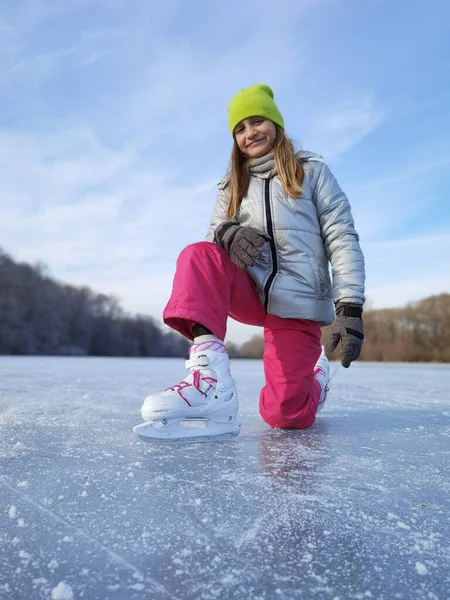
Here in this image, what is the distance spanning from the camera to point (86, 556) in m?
0.57

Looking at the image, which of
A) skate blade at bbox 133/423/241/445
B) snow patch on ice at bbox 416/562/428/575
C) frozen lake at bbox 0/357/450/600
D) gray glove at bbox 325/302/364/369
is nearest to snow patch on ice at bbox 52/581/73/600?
frozen lake at bbox 0/357/450/600

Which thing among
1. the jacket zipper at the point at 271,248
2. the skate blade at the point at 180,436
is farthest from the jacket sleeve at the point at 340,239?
the skate blade at the point at 180,436

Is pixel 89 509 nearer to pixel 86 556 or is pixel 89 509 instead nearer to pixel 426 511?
pixel 86 556

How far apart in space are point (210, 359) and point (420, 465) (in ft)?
1.80

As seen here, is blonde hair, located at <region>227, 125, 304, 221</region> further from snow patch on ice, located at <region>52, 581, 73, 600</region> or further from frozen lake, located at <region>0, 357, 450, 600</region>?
snow patch on ice, located at <region>52, 581, 73, 600</region>

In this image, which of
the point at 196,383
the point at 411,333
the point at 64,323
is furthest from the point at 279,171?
the point at 64,323

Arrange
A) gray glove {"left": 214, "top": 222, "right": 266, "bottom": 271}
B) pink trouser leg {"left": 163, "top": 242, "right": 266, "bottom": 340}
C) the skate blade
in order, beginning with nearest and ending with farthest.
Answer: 1. the skate blade
2. pink trouser leg {"left": 163, "top": 242, "right": 266, "bottom": 340}
3. gray glove {"left": 214, "top": 222, "right": 266, "bottom": 271}

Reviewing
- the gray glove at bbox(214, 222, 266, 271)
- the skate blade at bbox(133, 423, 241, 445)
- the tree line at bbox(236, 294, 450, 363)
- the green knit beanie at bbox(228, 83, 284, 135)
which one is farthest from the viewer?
the tree line at bbox(236, 294, 450, 363)

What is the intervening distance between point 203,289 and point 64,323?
28835mm

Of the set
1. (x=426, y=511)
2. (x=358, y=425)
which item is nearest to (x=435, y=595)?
(x=426, y=511)

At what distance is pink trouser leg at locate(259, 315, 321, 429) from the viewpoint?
5.12 feet

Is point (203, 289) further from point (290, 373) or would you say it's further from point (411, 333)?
point (411, 333)

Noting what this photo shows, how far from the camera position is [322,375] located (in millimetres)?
1829

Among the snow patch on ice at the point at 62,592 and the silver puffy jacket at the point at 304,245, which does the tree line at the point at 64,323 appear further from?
the snow patch on ice at the point at 62,592
